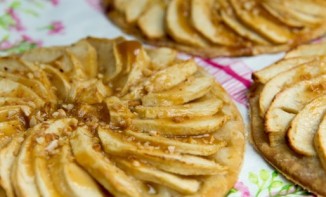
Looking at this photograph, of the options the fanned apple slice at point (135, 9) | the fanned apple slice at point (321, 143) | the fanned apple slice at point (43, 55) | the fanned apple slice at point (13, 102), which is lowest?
the fanned apple slice at point (321, 143)

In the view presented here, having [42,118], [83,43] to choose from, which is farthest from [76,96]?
[83,43]

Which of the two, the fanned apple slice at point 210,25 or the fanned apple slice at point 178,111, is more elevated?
the fanned apple slice at point 210,25

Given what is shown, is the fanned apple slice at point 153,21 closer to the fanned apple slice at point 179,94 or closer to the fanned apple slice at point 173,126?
the fanned apple slice at point 179,94

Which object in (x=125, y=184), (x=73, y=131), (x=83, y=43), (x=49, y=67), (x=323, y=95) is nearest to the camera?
(x=125, y=184)

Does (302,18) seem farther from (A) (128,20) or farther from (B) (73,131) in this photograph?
(B) (73,131)

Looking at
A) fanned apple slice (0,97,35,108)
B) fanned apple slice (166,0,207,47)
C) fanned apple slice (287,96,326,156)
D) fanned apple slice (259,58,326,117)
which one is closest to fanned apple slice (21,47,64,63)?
fanned apple slice (0,97,35,108)

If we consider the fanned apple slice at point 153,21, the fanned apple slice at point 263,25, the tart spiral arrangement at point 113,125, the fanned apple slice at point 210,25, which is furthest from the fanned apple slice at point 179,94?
the fanned apple slice at point 153,21
